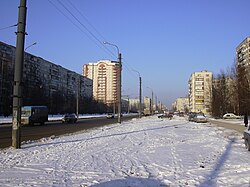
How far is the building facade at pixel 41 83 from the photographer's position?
6906cm

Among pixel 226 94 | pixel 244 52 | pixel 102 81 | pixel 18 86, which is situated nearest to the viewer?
pixel 18 86

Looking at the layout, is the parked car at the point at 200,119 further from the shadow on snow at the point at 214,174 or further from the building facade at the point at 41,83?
the shadow on snow at the point at 214,174

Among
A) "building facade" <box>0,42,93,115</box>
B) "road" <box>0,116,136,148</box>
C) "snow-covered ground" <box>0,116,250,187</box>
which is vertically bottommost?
"road" <box>0,116,136,148</box>

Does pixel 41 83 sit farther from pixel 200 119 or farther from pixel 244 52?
pixel 244 52

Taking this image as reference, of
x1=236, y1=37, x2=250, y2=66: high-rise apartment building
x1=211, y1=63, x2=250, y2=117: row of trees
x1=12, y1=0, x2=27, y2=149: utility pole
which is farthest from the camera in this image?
x1=236, y1=37, x2=250, y2=66: high-rise apartment building

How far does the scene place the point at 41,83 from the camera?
86.3 meters

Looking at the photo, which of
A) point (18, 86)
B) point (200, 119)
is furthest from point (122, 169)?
point (200, 119)

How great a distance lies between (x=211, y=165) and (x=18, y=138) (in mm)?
8020

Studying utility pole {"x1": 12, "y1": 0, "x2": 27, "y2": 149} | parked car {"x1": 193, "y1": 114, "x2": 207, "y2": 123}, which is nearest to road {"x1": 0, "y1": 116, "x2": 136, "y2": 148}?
utility pole {"x1": 12, "y1": 0, "x2": 27, "y2": 149}

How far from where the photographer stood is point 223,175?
7.71m

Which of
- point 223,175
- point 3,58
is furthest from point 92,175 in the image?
point 3,58

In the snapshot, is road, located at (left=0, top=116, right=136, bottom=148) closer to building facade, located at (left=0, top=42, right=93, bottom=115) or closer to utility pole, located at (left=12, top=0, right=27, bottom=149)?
utility pole, located at (left=12, top=0, right=27, bottom=149)

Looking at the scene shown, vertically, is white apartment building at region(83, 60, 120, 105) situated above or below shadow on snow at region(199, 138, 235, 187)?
above

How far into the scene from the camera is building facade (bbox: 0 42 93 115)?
69.1 m
